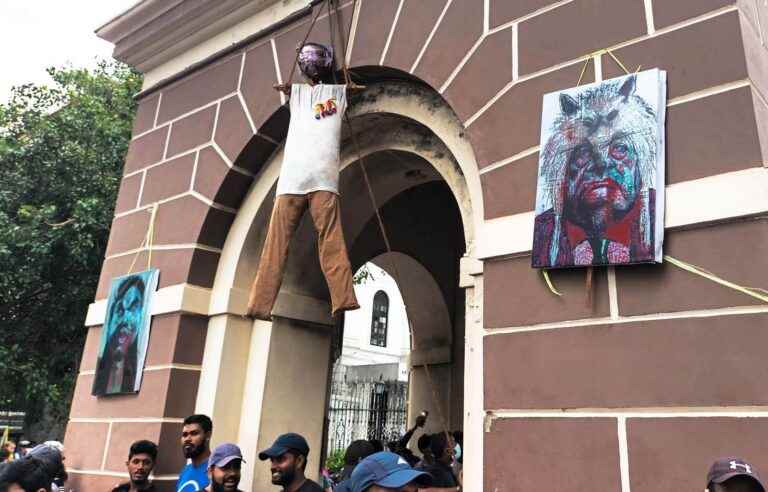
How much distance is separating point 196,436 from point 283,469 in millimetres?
1256

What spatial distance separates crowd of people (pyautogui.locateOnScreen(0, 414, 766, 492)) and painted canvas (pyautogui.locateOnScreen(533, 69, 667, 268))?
124 centimetres

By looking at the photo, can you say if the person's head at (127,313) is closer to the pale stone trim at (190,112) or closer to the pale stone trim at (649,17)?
the pale stone trim at (190,112)

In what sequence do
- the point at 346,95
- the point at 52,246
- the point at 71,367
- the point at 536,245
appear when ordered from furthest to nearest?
the point at 71,367, the point at 52,246, the point at 346,95, the point at 536,245

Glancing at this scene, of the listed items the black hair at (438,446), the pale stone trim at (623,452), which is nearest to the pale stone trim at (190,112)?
the black hair at (438,446)

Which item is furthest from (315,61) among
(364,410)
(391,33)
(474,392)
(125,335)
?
(364,410)

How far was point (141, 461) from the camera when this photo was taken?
4898 mm

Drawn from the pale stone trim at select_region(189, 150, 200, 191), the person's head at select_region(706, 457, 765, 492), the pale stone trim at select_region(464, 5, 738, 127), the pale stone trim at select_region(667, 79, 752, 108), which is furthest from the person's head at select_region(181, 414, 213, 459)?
the pale stone trim at select_region(667, 79, 752, 108)

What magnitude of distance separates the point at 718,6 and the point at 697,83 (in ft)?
1.56

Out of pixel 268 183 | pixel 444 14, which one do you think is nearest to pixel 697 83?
pixel 444 14

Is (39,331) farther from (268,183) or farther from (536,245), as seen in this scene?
(536,245)

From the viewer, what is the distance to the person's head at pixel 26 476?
2756mm

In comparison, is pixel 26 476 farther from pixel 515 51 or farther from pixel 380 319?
pixel 380 319

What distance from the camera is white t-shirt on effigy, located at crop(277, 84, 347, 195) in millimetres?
4766

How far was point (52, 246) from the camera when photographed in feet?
39.7
